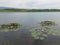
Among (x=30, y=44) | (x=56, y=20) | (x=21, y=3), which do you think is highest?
(x=21, y=3)

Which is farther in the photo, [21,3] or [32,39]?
[21,3]

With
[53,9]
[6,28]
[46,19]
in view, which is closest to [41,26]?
[46,19]

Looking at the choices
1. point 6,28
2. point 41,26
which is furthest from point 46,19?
point 6,28

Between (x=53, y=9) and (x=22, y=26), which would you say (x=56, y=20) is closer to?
(x=53, y=9)

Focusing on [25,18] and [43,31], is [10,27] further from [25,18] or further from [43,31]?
[43,31]

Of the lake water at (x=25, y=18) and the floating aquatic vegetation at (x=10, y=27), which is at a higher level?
the lake water at (x=25, y=18)

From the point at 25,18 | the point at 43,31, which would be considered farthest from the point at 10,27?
the point at 43,31

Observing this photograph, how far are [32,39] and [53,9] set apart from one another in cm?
→ 32

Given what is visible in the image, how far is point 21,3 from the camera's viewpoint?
106cm

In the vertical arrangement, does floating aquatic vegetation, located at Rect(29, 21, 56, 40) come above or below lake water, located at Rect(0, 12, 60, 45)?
below

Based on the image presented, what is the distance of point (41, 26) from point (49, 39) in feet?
0.43

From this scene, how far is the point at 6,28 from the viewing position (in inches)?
39.7

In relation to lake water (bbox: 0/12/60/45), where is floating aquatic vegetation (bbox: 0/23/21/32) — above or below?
below

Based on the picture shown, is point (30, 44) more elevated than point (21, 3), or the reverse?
point (21, 3)
